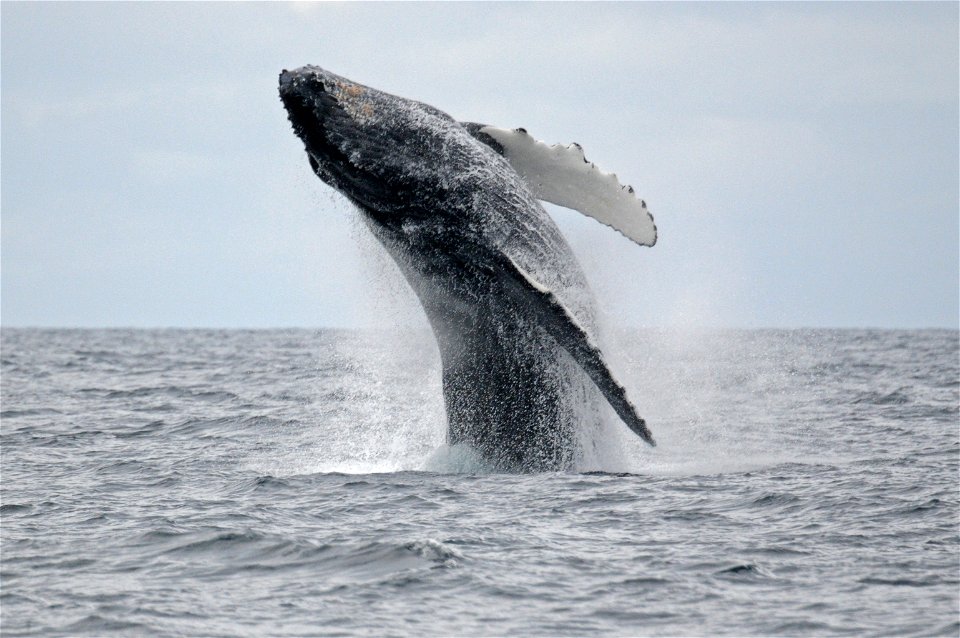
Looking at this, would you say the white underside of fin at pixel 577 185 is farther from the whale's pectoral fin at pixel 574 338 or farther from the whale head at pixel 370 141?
the whale's pectoral fin at pixel 574 338

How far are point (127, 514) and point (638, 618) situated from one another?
508cm

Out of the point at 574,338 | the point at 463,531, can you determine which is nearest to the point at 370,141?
the point at 574,338

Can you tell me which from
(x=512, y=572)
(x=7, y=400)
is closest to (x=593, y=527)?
(x=512, y=572)

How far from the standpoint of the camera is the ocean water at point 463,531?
7223mm

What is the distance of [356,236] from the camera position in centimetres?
1091

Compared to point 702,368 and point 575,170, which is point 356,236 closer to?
point 575,170

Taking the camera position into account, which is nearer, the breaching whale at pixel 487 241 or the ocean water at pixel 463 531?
the ocean water at pixel 463 531

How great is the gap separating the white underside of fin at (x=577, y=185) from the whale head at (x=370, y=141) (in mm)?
943

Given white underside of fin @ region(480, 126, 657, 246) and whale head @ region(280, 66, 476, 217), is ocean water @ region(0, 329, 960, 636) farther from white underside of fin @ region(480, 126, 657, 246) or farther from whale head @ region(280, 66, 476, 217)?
whale head @ region(280, 66, 476, 217)

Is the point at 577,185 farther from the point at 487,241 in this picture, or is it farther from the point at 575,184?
the point at 487,241

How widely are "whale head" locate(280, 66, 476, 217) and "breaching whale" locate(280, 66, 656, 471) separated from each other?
0.01m

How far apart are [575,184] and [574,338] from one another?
2225 millimetres

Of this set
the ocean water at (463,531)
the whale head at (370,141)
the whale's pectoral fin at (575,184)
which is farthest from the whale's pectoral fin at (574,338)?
the whale's pectoral fin at (575,184)

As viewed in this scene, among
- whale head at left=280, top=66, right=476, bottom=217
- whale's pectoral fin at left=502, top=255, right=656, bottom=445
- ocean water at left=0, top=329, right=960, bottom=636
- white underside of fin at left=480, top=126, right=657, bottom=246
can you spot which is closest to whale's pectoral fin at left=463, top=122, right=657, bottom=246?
white underside of fin at left=480, top=126, right=657, bottom=246
